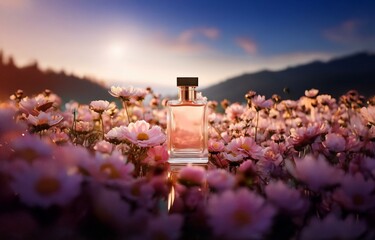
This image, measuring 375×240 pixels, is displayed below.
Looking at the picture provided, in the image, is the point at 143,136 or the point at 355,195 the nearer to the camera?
the point at 355,195

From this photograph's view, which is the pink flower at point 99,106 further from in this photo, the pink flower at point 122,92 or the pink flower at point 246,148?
the pink flower at point 246,148

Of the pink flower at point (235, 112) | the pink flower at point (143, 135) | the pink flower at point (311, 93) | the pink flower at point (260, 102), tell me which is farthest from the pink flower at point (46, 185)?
the pink flower at point (311, 93)

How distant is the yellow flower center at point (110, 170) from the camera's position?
564 millimetres

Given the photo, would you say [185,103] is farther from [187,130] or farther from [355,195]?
[355,195]

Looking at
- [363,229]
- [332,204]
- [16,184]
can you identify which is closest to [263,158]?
[332,204]

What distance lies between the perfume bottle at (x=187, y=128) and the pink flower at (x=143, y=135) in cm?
41

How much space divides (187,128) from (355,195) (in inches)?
38.2

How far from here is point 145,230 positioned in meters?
0.51

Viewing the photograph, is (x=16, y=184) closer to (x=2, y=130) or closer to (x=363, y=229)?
(x=2, y=130)

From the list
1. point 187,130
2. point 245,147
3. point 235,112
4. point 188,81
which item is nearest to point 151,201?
point 245,147

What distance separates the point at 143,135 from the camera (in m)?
1.08

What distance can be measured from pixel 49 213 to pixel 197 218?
16 cm

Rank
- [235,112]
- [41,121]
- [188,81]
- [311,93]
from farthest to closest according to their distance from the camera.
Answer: [311,93], [235,112], [188,81], [41,121]

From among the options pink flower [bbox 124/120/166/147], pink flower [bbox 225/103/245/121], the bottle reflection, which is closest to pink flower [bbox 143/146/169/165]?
pink flower [bbox 124/120/166/147]
